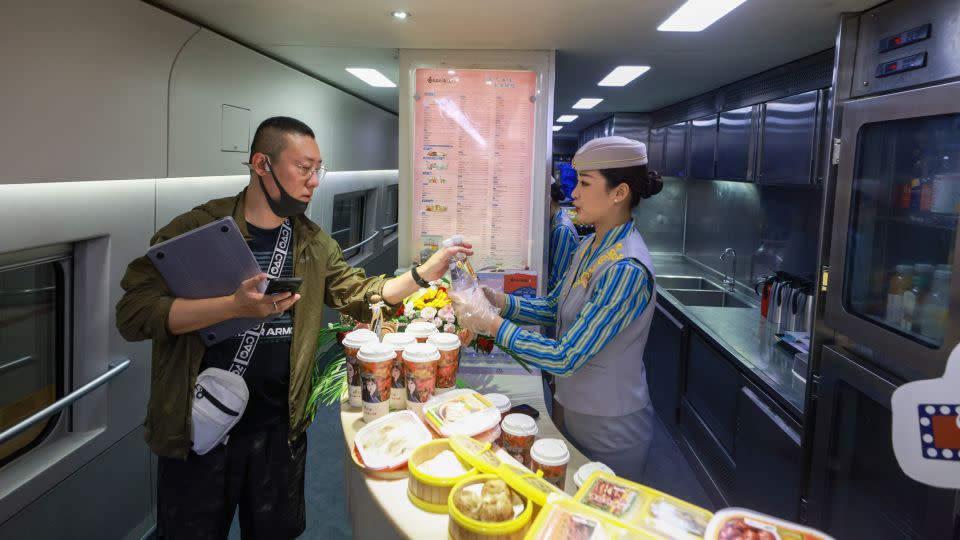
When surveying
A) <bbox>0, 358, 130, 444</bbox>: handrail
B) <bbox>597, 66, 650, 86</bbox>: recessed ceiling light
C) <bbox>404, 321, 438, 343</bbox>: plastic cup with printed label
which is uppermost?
<bbox>597, 66, 650, 86</bbox>: recessed ceiling light

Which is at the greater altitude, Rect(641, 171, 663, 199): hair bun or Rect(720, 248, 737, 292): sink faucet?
Rect(641, 171, 663, 199): hair bun

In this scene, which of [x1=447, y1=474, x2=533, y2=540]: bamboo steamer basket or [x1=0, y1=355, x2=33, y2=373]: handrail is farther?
[x1=0, y1=355, x2=33, y2=373]: handrail

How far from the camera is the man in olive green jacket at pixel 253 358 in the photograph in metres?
1.98

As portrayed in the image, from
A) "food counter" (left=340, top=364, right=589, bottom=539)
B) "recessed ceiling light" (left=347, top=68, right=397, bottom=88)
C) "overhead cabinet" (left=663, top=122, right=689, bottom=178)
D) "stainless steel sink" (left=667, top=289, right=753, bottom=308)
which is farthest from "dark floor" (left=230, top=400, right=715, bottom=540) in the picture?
"recessed ceiling light" (left=347, top=68, right=397, bottom=88)

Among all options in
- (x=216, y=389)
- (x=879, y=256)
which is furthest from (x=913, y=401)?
(x=216, y=389)

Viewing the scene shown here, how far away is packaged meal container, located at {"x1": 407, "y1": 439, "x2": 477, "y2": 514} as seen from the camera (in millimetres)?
1563

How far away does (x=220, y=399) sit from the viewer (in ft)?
6.66

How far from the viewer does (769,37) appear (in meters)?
3.05

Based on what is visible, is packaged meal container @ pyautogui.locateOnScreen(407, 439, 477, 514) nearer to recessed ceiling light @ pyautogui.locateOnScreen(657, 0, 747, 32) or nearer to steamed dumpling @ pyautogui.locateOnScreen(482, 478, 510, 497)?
steamed dumpling @ pyautogui.locateOnScreen(482, 478, 510, 497)

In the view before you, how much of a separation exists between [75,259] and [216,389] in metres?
1.22

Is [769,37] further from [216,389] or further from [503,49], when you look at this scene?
[216,389]

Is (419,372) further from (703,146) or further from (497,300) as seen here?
(703,146)

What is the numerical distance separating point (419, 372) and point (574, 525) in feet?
2.77

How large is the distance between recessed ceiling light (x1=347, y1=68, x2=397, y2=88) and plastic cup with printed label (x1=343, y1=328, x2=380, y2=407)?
3.02 meters
